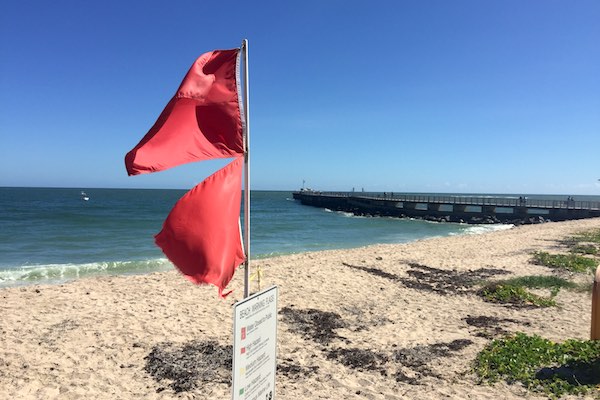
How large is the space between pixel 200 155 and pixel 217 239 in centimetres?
68

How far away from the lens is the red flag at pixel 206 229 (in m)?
3.35

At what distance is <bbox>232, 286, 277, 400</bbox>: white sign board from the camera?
279cm

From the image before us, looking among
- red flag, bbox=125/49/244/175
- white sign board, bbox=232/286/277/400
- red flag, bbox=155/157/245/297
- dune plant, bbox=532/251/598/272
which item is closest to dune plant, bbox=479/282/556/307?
dune plant, bbox=532/251/598/272

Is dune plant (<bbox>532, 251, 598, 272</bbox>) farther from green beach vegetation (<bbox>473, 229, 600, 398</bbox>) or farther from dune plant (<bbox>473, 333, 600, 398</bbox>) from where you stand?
dune plant (<bbox>473, 333, 600, 398</bbox>)

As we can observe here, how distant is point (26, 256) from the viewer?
20.8 metres

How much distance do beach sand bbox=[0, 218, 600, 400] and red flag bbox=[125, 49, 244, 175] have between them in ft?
11.2

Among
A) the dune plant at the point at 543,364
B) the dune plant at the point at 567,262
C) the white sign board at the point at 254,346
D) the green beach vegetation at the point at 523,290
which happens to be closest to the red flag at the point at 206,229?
the white sign board at the point at 254,346

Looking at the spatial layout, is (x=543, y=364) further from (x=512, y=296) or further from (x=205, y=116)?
(x=205, y=116)

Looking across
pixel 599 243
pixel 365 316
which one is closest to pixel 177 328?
pixel 365 316

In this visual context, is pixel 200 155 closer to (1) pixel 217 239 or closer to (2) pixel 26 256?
(1) pixel 217 239

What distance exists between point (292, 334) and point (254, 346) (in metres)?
4.84

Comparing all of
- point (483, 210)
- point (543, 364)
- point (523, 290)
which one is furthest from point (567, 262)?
point (483, 210)

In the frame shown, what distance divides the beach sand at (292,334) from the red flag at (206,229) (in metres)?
2.69

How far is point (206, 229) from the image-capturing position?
11.0 feet
